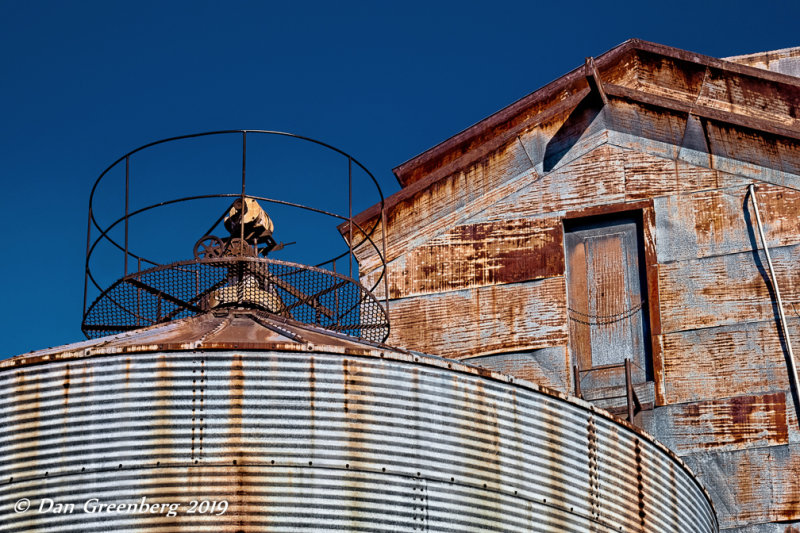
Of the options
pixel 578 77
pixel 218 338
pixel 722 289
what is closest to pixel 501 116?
pixel 578 77

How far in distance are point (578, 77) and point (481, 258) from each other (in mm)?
3889

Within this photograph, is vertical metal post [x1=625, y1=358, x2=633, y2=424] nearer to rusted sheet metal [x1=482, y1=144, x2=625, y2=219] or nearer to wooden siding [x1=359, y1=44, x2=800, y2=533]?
wooden siding [x1=359, y1=44, x2=800, y2=533]

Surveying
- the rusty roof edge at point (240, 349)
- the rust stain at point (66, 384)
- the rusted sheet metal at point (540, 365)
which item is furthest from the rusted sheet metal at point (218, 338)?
the rusted sheet metal at point (540, 365)

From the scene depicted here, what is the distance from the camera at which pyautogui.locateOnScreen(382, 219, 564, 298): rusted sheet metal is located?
20.5m

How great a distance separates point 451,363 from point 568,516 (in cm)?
194

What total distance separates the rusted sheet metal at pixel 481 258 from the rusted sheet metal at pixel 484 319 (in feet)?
0.55

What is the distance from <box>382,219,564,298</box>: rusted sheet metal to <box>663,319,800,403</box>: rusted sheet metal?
2.54 metres

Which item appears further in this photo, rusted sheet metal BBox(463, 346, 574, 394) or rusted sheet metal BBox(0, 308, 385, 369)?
rusted sheet metal BBox(463, 346, 574, 394)

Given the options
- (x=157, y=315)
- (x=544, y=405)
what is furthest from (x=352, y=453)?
(x=157, y=315)

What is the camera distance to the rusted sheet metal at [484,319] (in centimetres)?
2005

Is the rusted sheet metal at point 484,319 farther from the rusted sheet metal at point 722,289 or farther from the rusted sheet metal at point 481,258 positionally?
the rusted sheet metal at point 722,289

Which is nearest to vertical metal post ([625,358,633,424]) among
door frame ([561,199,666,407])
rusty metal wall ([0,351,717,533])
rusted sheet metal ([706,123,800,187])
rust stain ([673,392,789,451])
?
door frame ([561,199,666,407])

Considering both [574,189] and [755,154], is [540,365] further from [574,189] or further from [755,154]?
[755,154]

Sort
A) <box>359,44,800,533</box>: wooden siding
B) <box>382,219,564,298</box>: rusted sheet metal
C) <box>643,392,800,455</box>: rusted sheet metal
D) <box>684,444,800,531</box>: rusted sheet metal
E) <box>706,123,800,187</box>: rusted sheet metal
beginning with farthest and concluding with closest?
<box>382,219,564,298</box>: rusted sheet metal → <box>706,123,800,187</box>: rusted sheet metal → <box>359,44,800,533</box>: wooden siding → <box>643,392,800,455</box>: rusted sheet metal → <box>684,444,800,531</box>: rusted sheet metal
